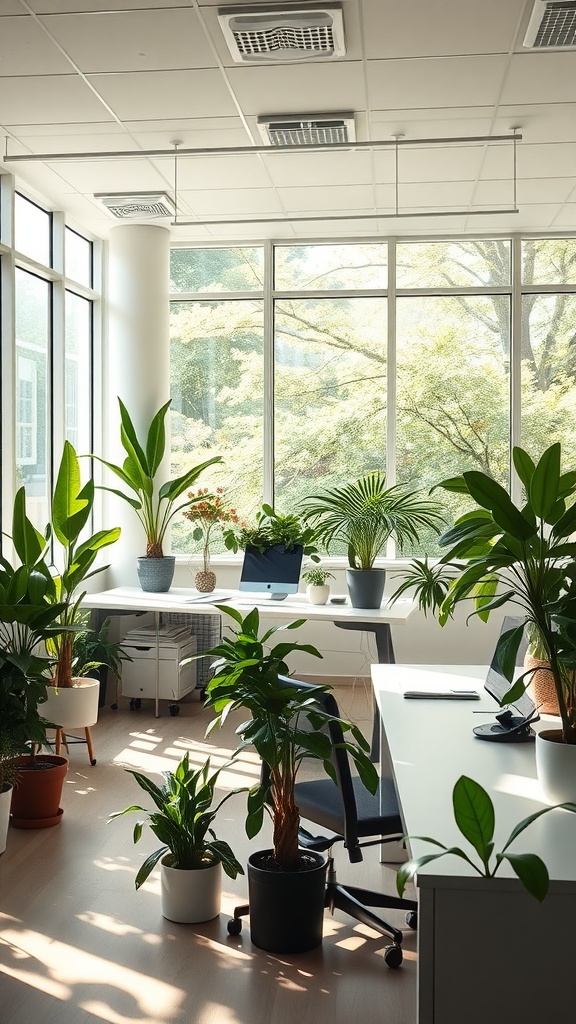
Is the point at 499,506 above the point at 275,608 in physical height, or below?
above

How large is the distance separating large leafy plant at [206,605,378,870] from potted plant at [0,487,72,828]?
1.27 meters

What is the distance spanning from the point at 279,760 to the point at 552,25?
10.0 ft

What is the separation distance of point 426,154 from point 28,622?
3.41 m

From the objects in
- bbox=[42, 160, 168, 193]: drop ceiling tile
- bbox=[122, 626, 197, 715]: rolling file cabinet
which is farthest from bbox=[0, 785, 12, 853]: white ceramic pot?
bbox=[42, 160, 168, 193]: drop ceiling tile

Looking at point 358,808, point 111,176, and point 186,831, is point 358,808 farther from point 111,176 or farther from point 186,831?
point 111,176

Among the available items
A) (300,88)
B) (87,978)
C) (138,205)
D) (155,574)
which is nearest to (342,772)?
(87,978)

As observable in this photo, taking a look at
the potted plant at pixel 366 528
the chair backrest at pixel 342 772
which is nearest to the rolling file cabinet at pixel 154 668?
A: the potted plant at pixel 366 528

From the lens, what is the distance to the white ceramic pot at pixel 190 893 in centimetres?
320

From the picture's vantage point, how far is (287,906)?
116 inches

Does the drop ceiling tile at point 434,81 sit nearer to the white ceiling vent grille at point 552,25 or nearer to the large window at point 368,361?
the white ceiling vent grille at point 552,25

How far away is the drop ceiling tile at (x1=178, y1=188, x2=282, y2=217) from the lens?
20.3 feet

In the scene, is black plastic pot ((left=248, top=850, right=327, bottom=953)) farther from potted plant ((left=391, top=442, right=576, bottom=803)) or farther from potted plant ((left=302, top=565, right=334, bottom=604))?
potted plant ((left=302, top=565, right=334, bottom=604))

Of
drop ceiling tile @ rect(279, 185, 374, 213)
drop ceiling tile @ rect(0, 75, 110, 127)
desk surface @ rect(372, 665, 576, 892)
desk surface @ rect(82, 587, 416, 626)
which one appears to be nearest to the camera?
desk surface @ rect(372, 665, 576, 892)

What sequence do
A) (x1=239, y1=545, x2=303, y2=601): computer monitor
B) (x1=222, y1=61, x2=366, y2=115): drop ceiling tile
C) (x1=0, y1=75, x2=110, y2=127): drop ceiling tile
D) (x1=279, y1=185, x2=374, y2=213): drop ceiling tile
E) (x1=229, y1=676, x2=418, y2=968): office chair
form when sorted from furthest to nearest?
(x1=279, y1=185, x2=374, y2=213): drop ceiling tile, (x1=239, y1=545, x2=303, y2=601): computer monitor, (x1=0, y1=75, x2=110, y2=127): drop ceiling tile, (x1=222, y1=61, x2=366, y2=115): drop ceiling tile, (x1=229, y1=676, x2=418, y2=968): office chair
